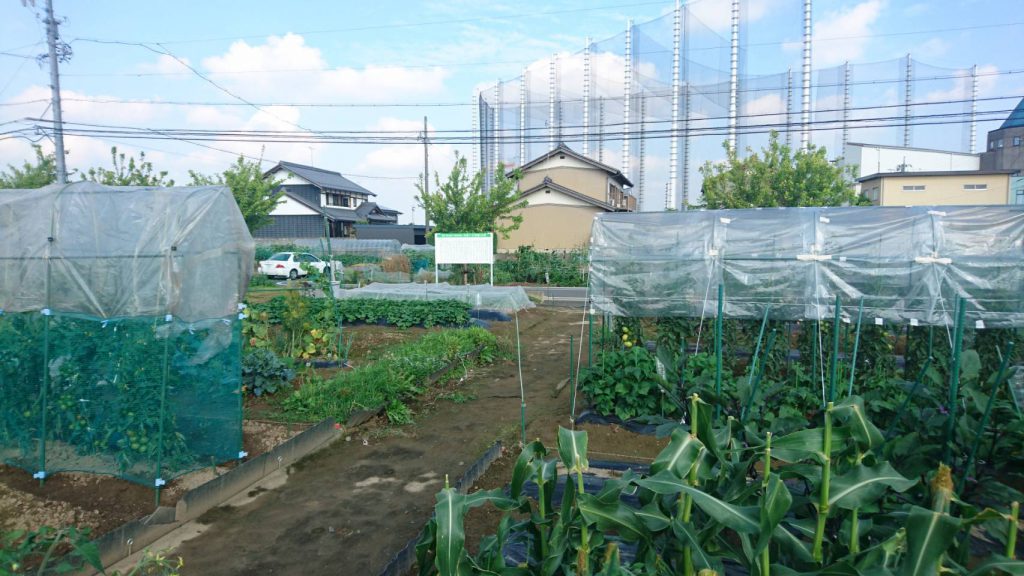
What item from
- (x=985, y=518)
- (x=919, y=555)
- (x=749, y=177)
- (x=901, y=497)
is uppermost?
(x=749, y=177)

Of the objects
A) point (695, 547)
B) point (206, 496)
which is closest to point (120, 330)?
point (206, 496)

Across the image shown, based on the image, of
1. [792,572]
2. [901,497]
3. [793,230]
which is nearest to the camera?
[792,572]

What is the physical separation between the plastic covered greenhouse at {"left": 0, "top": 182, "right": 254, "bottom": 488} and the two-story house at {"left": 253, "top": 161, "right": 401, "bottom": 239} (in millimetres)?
34326

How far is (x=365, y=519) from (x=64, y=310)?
3827 millimetres

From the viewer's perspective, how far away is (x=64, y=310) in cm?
580

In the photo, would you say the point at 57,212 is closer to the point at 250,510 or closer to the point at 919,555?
the point at 250,510

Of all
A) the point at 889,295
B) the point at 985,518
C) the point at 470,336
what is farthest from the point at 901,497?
the point at 470,336

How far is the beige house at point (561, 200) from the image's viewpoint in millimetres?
33281

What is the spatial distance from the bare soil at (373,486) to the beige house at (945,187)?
98.0 ft

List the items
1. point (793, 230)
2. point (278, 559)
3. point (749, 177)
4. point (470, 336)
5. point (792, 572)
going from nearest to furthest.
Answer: point (792, 572), point (278, 559), point (793, 230), point (470, 336), point (749, 177)

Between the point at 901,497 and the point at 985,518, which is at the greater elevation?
the point at 985,518

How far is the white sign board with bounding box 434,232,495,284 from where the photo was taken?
17953 mm

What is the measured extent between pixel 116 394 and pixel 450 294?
35.4 ft

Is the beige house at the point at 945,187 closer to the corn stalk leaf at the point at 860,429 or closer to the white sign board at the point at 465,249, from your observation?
the white sign board at the point at 465,249
